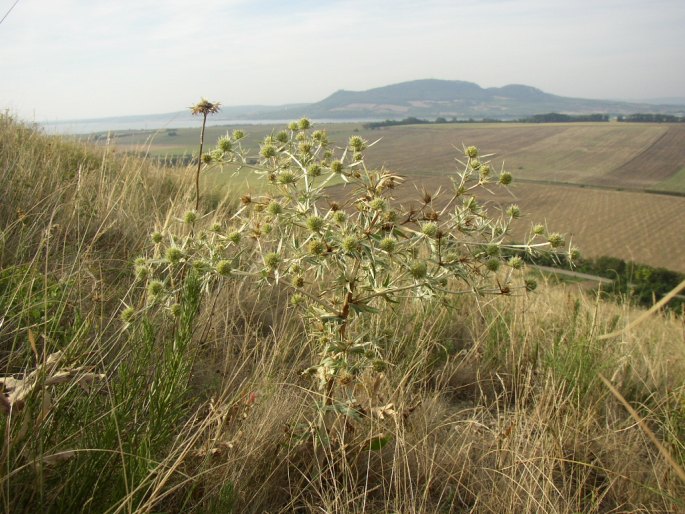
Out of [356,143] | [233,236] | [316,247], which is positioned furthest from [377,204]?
[233,236]

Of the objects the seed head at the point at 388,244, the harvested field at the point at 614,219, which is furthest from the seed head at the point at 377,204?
the harvested field at the point at 614,219

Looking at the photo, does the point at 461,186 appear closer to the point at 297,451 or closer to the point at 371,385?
the point at 371,385

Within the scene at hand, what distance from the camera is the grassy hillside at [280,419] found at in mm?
1603

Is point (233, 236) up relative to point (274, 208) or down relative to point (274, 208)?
down

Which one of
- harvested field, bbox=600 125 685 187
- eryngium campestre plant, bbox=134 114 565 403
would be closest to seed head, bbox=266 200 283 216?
eryngium campestre plant, bbox=134 114 565 403

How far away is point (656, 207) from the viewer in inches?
1507

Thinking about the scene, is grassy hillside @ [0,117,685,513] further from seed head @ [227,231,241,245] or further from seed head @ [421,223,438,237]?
seed head @ [421,223,438,237]

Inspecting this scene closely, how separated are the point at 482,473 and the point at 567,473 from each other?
49 cm

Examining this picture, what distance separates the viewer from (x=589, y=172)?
159 feet

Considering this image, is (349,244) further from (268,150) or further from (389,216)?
(268,150)

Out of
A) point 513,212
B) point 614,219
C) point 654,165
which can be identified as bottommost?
point 614,219

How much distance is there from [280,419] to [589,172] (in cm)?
5341

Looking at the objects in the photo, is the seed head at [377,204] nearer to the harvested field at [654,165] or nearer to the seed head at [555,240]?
the seed head at [555,240]

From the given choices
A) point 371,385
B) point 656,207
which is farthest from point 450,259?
point 656,207
